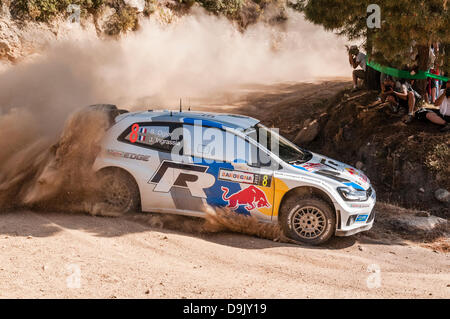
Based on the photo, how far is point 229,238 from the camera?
24.9 feet

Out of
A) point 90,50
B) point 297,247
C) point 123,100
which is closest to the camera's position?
point 297,247

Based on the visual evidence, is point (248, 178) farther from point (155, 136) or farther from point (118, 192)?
point (118, 192)

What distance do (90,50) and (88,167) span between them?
950 cm

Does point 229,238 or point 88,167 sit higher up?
point 88,167

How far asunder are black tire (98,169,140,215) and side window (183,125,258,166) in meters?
1.07

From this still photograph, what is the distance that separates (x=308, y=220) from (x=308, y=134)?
20.8 ft

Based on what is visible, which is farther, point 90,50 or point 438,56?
point 90,50

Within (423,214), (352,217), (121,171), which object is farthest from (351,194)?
(121,171)

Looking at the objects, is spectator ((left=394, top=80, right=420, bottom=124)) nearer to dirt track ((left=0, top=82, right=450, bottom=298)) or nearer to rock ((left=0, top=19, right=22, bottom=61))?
dirt track ((left=0, top=82, right=450, bottom=298))

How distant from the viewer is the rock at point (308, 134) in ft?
44.0

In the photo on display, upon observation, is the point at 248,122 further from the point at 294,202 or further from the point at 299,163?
the point at 294,202

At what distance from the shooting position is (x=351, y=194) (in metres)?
7.48

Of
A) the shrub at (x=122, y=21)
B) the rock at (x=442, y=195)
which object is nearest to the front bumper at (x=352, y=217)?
the rock at (x=442, y=195)

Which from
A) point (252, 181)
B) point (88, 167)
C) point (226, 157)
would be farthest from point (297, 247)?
point (88, 167)
